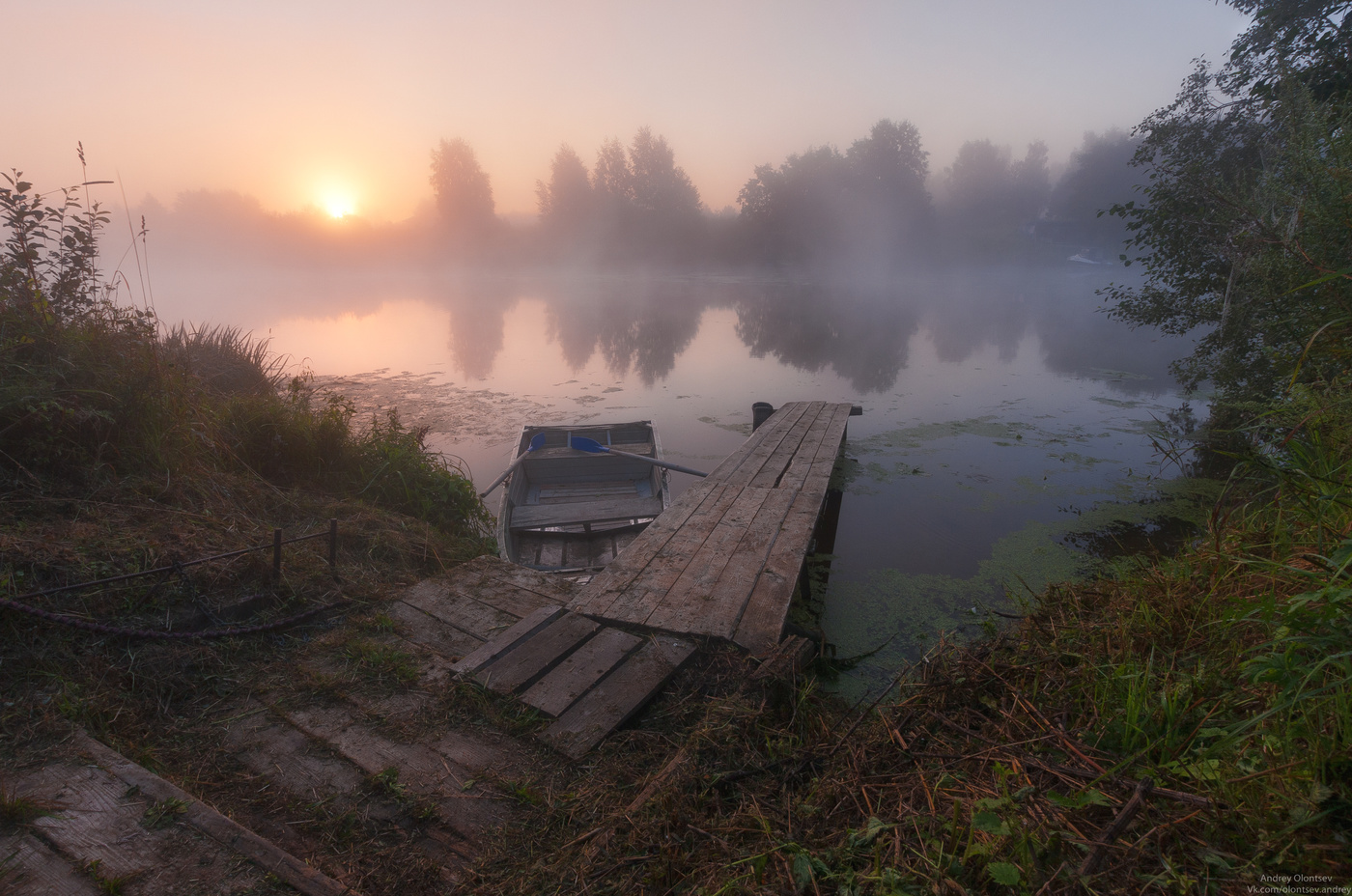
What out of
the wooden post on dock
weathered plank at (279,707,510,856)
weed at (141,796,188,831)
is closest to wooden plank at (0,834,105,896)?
weed at (141,796,188,831)

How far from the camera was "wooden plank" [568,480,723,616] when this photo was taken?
326 centimetres

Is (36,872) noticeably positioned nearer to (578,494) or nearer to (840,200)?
(578,494)

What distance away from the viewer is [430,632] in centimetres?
310

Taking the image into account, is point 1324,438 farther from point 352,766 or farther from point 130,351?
point 130,351

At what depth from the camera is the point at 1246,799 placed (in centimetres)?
133

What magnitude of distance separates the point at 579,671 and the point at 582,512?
14.0 feet

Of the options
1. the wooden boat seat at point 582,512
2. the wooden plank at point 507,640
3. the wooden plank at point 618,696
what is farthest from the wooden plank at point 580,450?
the wooden plank at point 618,696

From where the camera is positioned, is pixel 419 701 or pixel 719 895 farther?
pixel 419 701

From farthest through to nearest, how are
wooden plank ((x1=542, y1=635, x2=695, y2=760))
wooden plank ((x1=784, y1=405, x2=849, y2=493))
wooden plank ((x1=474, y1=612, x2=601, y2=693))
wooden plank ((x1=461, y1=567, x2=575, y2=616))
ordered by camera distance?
wooden plank ((x1=784, y1=405, x2=849, y2=493))
wooden plank ((x1=461, y1=567, x2=575, y2=616))
wooden plank ((x1=474, y1=612, x2=601, y2=693))
wooden plank ((x1=542, y1=635, x2=695, y2=760))

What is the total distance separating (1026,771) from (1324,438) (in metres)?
2.66

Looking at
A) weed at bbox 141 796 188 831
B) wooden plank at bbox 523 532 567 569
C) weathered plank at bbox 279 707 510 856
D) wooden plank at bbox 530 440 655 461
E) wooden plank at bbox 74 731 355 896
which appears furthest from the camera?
wooden plank at bbox 530 440 655 461

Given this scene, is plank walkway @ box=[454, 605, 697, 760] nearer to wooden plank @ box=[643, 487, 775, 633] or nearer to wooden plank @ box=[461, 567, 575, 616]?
wooden plank @ box=[643, 487, 775, 633]

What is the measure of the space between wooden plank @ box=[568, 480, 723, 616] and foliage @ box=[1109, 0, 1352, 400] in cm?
388

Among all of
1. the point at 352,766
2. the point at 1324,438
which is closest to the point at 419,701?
the point at 352,766
